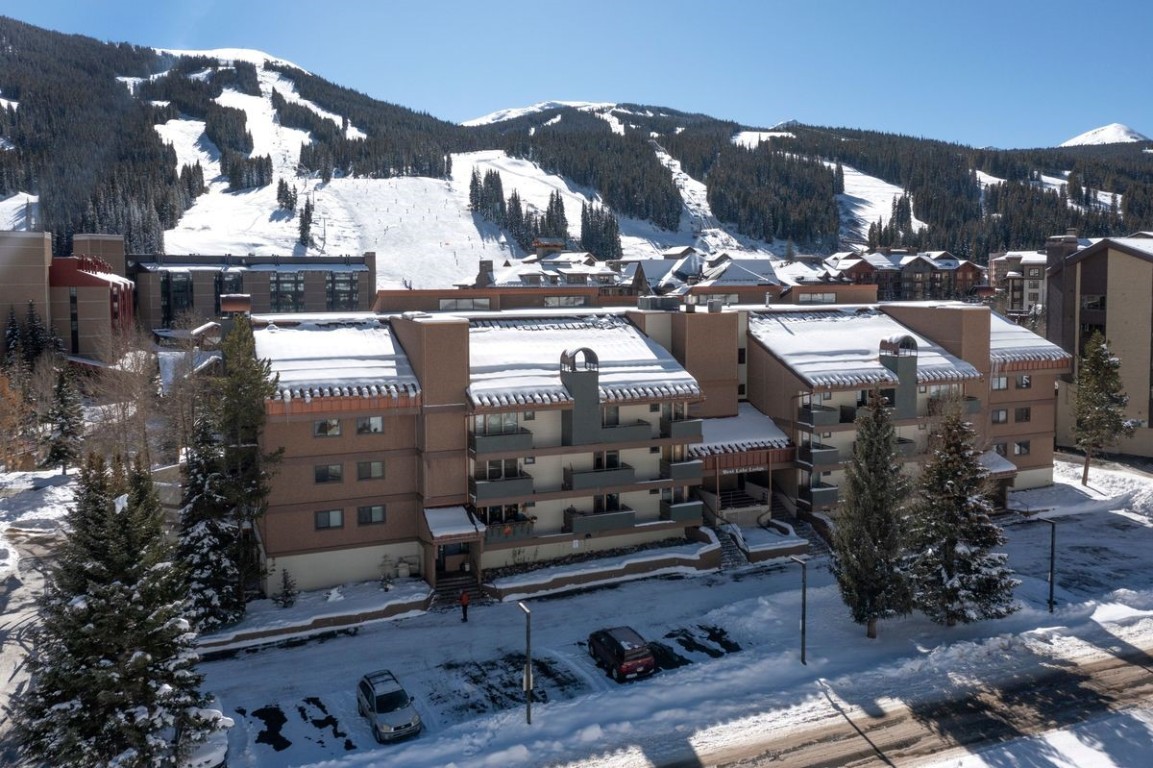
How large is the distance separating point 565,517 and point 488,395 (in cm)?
764

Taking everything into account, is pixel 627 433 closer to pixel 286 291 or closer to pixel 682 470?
pixel 682 470

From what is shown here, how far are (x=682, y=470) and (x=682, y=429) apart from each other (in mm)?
2216

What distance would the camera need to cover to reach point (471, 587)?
39469mm

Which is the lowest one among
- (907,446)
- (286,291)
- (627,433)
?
(907,446)

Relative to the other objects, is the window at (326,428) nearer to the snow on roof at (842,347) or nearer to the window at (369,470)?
the window at (369,470)

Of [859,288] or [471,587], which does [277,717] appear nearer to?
[471,587]

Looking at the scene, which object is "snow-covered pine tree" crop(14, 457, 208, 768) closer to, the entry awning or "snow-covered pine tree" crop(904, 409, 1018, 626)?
the entry awning

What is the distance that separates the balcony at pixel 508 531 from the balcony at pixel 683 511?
7565 millimetres

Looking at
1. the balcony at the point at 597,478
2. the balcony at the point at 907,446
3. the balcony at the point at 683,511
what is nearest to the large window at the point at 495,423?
the balcony at the point at 597,478

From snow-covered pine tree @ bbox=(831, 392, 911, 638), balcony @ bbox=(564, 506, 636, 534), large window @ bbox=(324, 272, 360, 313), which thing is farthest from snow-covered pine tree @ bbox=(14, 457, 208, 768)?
large window @ bbox=(324, 272, 360, 313)

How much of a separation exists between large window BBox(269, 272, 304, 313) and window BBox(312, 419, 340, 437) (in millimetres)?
94990

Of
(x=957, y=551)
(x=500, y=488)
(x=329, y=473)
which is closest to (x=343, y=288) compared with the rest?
(x=329, y=473)

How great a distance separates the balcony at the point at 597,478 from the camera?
137 ft

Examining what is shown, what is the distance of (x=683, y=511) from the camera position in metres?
43.8
